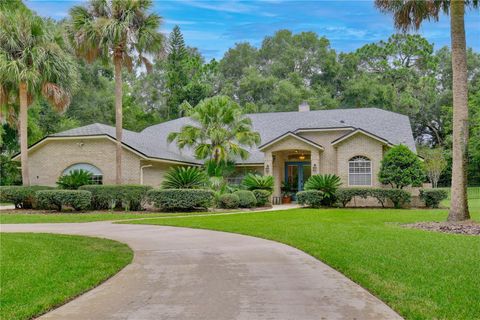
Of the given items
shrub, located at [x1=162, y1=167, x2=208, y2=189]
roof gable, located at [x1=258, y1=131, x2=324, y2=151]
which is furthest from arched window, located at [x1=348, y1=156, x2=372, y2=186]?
shrub, located at [x1=162, y1=167, x2=208, y2=189]

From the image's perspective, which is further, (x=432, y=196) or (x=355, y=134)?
(x=355, y=134)

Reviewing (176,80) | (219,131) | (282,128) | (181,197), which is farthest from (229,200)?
(176,80)

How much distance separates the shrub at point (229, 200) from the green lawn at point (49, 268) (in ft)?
37.5

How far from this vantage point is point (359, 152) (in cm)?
2580

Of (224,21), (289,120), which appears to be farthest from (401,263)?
(289,120)

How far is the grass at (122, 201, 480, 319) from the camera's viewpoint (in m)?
5.44

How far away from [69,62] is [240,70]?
3719cm

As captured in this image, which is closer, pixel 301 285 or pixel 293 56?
pixel 301 285

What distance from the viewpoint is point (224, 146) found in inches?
1006

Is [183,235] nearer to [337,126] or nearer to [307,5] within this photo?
[307,5]

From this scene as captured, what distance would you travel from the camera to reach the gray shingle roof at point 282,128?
27016mm

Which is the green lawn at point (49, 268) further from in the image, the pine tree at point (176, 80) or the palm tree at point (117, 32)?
the pine tree at point (176, 80)

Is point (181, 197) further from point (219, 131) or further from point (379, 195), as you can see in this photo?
point (379, 195)

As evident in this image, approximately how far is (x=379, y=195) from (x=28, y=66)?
17772 mm
